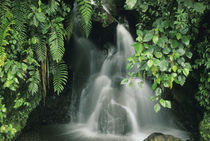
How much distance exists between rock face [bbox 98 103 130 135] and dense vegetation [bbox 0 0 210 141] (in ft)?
6.13

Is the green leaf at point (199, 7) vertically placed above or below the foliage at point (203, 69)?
above

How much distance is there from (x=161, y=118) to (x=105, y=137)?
1.96 meters

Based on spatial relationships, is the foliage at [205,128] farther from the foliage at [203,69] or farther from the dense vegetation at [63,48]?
the foliage at [203,69]

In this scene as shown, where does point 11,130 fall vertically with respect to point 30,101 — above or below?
below

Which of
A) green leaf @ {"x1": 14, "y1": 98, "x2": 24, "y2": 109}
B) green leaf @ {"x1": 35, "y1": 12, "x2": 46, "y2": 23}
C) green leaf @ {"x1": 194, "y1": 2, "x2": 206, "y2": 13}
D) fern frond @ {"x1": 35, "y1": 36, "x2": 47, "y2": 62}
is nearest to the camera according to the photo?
green leaf @ {"x1": 194, "y1": 2, "x2": 206, "y2": 13}

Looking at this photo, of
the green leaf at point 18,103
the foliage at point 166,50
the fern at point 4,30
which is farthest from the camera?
the green leaf at point 18,103

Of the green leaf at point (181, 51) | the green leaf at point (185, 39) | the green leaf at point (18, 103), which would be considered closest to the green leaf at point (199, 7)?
the green leaf at point (185, 39)

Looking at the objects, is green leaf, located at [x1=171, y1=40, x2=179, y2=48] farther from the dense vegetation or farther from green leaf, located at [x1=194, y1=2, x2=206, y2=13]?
green leaf, located at [x1=194, y1=2, x2=206, y2=13]

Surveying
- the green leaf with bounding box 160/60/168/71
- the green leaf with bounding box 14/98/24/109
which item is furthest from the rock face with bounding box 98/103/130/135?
the green leaf with bounding box 160/60/168/71

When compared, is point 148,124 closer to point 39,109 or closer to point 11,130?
point 39,109

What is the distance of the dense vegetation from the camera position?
7.17 feet

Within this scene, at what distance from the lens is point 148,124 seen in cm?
521

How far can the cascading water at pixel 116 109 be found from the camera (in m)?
4.57

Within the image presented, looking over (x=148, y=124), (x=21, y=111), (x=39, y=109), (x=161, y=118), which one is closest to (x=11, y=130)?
(x=21, y=111)
